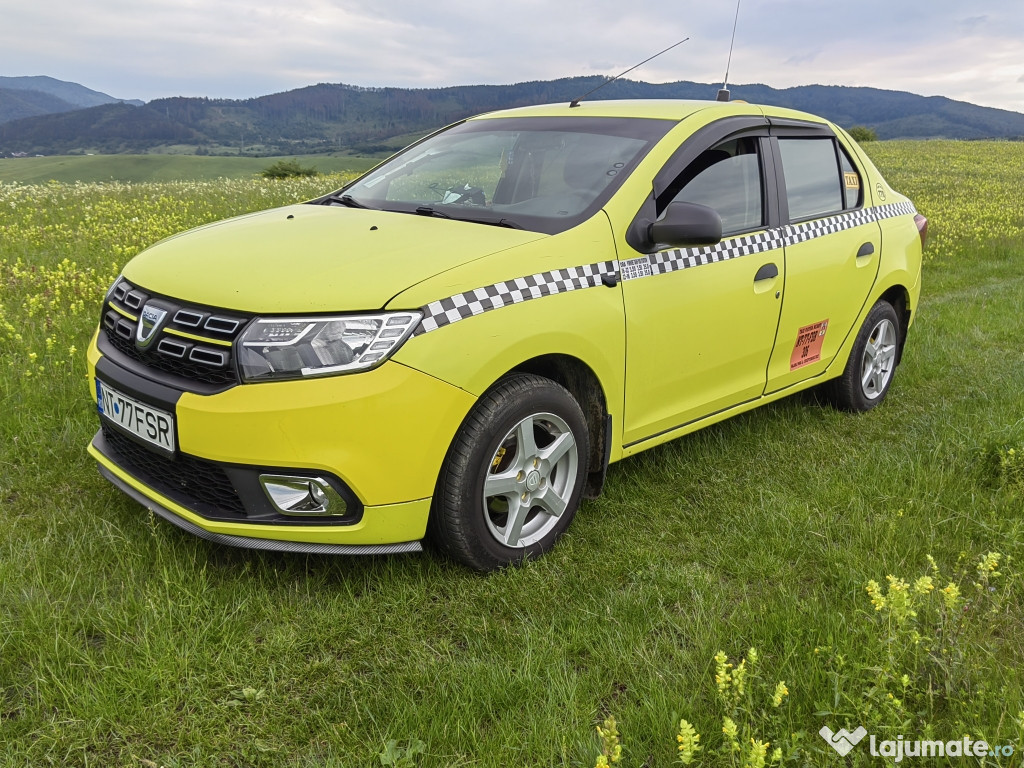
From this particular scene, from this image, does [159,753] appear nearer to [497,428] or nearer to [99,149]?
[497,428]

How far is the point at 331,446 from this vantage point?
221 centimetres

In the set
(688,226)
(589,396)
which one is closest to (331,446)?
(589,396)

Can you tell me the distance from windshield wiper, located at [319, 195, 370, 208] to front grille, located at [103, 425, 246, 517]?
1.50 metres

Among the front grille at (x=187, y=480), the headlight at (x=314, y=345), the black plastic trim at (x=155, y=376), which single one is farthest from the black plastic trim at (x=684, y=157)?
the front grille at (x=187, y=480)

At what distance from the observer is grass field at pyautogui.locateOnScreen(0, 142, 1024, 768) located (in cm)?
190

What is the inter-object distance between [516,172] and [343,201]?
886mm

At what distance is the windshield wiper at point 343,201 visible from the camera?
351 centimetres

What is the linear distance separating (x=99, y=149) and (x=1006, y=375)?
17986cm

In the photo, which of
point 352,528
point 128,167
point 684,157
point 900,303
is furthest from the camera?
point 128,167

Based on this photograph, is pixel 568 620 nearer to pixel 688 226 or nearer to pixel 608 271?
pixel 608 271

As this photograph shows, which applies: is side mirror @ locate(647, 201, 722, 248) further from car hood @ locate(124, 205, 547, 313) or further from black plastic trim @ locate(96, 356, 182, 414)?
black plastic trim @ locate(96, 356, 182, 414)

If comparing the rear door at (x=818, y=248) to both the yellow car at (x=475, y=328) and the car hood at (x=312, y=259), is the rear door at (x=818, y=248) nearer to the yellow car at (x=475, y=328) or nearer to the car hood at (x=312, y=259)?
the yellow car at (x=475, y=328)

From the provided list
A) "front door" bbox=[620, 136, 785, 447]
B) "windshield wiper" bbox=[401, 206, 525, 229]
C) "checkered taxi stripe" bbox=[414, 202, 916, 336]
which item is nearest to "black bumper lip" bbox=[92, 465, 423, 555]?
A: "checkered taxi stripe" bbox=[414, 202, 916, 336]

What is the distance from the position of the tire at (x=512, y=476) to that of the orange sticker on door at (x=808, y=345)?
1569 mm
